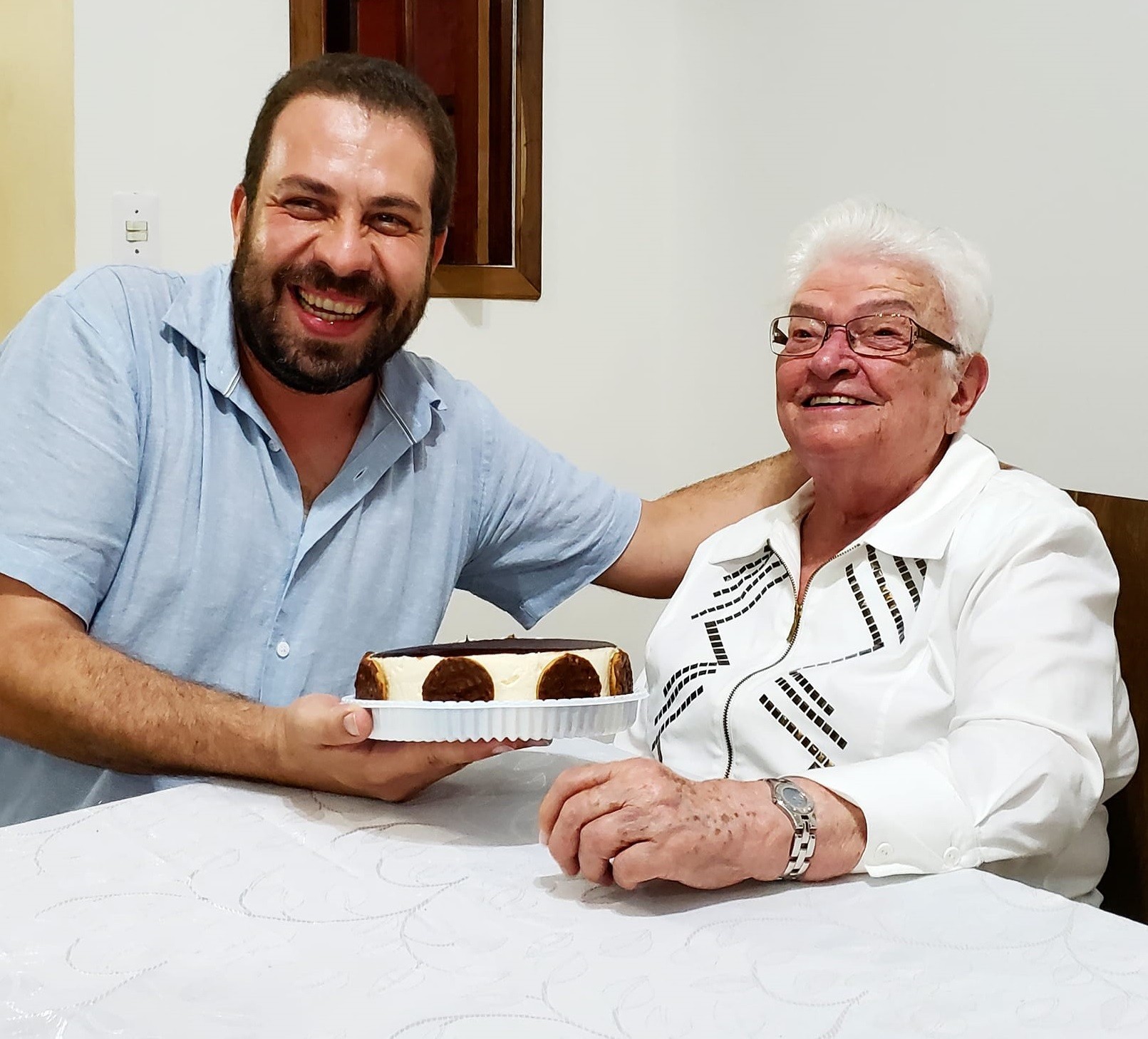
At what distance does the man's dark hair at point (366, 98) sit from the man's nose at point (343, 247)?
5.2 inches

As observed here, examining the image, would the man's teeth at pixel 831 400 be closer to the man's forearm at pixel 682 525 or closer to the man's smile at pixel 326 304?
the man's forearm at pixel 682 525

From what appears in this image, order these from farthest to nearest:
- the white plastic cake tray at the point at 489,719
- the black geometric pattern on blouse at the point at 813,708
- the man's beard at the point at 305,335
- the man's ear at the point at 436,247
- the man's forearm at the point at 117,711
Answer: the man's ear at the point at 436,247
the man's beard at the point at 305,335
the black geometric pattern on blouse at the point at 813,708
the man's forearm at the point at 117,711
the white plastic cake tray at the point at 489,719

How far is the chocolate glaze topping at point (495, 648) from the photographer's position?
1.06 meters

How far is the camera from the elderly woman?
95cm

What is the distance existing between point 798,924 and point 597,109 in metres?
2.00

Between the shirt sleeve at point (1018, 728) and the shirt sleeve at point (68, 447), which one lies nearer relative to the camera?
the shirt sleeve at point (1018, 728)

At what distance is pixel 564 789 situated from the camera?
95 centimetres

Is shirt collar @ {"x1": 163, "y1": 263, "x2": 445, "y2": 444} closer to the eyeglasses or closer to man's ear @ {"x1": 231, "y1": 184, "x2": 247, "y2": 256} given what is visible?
man's ear @ {"x1": 231, "y1": 184, "x2": 247, "y2": 256}

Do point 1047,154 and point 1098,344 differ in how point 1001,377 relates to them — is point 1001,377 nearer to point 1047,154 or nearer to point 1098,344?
point 1098,344

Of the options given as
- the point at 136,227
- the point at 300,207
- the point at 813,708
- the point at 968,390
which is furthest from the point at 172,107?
the point at 813,708

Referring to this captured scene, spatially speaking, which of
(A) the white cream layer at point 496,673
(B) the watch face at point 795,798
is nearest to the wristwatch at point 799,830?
(B) the watch face at point 795,798

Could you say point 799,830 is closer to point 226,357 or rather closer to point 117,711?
point 117,711

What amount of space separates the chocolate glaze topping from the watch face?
218mm

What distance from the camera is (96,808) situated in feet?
3.44
